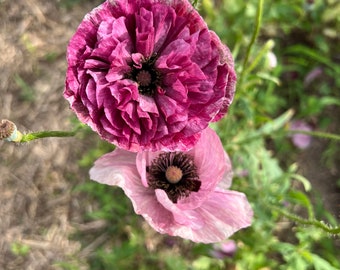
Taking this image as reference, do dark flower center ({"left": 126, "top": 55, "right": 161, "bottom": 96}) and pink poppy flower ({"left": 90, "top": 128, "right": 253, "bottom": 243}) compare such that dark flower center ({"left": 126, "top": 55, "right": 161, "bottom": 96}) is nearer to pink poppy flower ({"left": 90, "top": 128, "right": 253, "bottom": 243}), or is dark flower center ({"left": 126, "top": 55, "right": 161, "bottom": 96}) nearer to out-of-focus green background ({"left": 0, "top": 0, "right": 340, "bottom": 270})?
pink poppy flower ({"left": 90, "top": 128, "right": 253, "bottom": 243})

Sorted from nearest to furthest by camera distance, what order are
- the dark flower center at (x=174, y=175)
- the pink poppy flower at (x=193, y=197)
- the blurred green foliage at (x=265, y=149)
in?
1. the pink poppy flower at (x=193, y=197)
2. the dark flower center at (x=174, y=175)
3. the blurred green foliage at (x=265, y=149)

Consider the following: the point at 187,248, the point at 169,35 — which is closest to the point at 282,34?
the point at 187,248

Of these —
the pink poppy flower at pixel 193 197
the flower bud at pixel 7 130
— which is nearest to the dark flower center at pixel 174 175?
the pink poppy flower at pixel 193 197

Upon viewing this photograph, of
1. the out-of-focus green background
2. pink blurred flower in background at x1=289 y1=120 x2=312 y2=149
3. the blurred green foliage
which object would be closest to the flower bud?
the blurred green foliage

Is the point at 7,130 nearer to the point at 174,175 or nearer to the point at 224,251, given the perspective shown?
the point at 174,175

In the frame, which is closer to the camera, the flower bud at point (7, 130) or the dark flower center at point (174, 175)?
the flower bud at point (7, 130)

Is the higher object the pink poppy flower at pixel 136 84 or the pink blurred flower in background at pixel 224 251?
the pink poppy flower at pixel 136 84

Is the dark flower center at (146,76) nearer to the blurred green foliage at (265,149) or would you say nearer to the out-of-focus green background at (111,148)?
the blurred green foliage at (265,149)

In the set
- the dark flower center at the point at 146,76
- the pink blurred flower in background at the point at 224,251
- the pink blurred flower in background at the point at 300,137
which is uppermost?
the dark flower center at the point at 146,76

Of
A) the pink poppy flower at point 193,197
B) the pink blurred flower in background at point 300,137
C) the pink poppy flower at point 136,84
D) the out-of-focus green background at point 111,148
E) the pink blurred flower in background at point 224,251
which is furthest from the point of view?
the pink blurred flower in background at point 300,137
